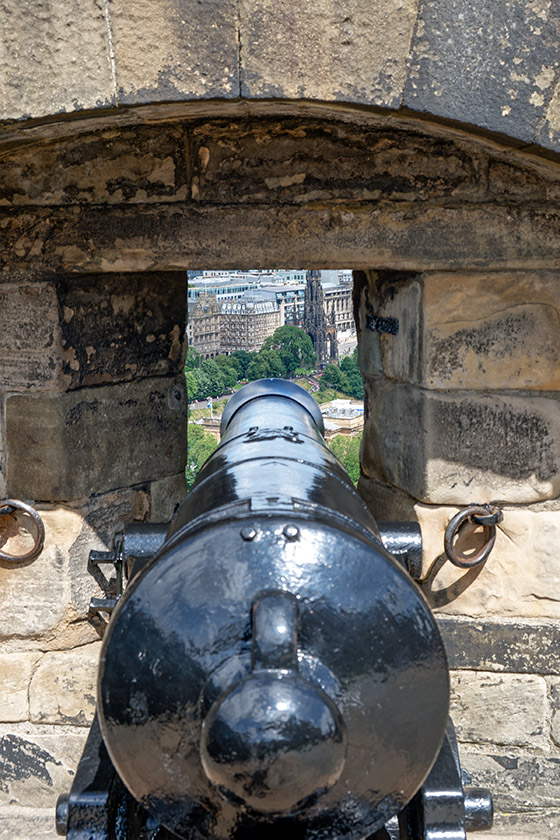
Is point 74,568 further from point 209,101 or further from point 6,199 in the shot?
point 209,101

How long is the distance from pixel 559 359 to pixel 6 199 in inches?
59.5

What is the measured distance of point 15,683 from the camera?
99.7 inches

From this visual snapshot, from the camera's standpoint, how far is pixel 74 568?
8.24ft

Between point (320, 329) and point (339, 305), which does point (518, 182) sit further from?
point (339, 305)

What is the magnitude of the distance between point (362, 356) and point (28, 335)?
1011 mm

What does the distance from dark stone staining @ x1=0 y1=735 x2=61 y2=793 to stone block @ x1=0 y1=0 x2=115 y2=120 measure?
1.78 metres

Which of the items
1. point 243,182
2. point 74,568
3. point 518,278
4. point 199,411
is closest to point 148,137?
point 243,182

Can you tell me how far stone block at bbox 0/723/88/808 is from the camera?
2.55 m

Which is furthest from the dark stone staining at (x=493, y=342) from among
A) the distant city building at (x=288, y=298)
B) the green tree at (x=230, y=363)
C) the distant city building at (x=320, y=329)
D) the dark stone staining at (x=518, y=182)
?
the distant city building at (x=288, y=298)

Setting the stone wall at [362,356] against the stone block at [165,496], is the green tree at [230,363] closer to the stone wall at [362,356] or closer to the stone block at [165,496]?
the stone block at [165,496]

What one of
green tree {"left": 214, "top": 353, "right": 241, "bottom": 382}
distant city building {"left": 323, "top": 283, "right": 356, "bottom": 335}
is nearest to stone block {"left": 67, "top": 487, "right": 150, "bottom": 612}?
green tree {"left": 214, "top": 353, "right": 241, "bottom": 382}

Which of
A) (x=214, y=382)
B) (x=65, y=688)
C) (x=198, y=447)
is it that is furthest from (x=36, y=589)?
(x=214, y=382)

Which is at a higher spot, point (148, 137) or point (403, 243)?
point (148, 137)

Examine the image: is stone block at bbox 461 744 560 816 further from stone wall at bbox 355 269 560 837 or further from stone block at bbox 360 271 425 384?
stone block at bbox 360 271 425 384
